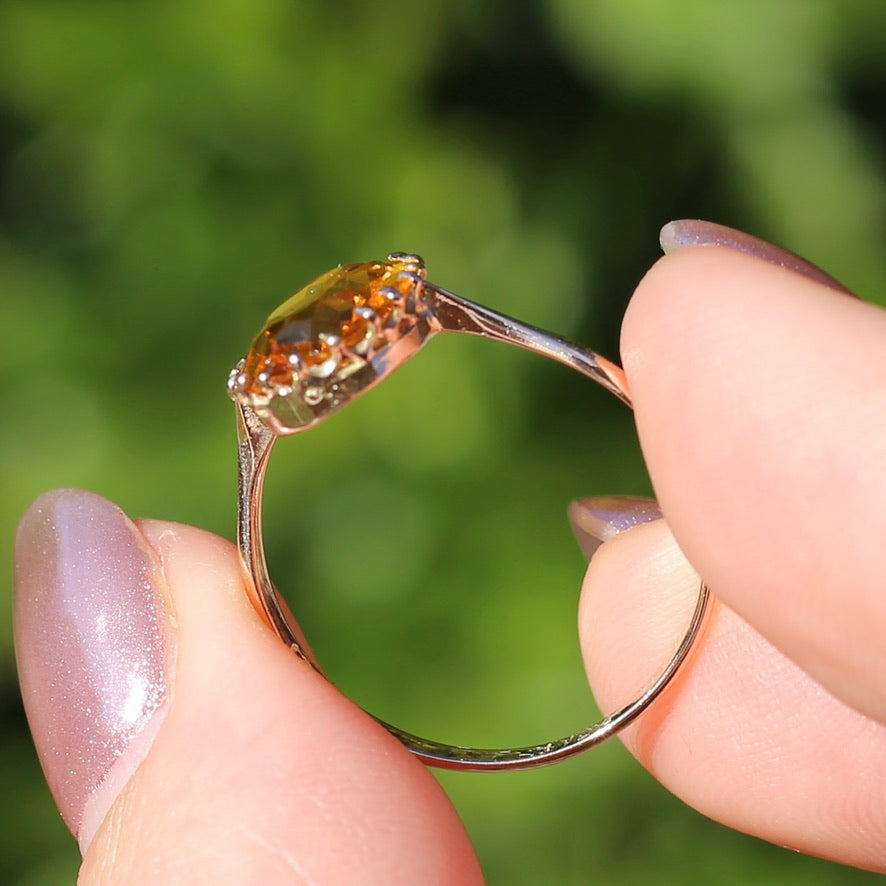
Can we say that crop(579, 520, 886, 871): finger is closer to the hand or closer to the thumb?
the hand

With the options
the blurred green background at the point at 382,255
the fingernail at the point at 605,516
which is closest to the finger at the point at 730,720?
the fingernail at the point at 605,516

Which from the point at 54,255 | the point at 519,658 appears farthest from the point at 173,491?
the point at 519,658

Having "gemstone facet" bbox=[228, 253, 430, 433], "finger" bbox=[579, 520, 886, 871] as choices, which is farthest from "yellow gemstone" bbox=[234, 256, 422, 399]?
"finger" bbox=[579, 520, 886, 871]

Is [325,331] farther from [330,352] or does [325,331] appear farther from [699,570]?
[699,570]

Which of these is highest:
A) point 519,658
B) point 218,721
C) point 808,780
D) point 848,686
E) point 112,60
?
point 112,60

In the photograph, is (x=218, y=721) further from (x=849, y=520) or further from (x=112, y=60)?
(x=112, y=60)

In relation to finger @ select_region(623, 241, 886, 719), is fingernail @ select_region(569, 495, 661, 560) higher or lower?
lower
